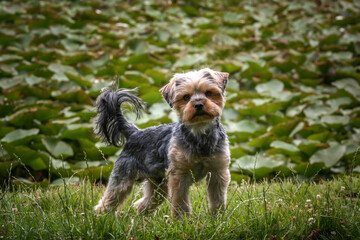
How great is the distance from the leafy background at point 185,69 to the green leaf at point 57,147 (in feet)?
0.05

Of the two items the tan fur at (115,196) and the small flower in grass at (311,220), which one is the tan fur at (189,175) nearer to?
the tan fur at (115,196)

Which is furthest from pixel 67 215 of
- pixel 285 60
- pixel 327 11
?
pixel 327 11

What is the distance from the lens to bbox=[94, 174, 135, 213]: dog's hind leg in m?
3.81

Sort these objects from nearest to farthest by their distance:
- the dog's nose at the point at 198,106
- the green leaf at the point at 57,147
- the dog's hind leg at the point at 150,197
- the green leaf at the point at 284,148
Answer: the dog's nose at the point at 198,106 → the dog's hind leg at the point at 150,197 → the green leaf at the point at 57,147 → the green leaf at the point at 284,148

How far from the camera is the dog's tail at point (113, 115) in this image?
407 centimetres

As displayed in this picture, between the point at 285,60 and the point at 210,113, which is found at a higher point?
the point at 210,113

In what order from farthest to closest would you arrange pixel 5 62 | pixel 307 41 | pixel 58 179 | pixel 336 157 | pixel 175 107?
pixel 307 41 < pixel 5 62 < pixel 336 157 < pixel 58 179 < pixel 175 107

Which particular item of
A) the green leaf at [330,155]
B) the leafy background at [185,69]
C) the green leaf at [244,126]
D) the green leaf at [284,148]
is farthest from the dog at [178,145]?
the green leaf at [244,126]

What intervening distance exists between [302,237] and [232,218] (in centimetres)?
59

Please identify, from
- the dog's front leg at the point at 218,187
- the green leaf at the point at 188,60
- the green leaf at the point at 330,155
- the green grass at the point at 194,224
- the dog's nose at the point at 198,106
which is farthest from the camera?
the green leaf at the point at 188,60

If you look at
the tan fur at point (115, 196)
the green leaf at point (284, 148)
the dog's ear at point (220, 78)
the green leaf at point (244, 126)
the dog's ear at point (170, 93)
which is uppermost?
the dog's ear at point (220, 78)

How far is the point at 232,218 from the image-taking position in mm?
3229

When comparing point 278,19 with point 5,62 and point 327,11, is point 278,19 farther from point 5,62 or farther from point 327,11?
point 5,62

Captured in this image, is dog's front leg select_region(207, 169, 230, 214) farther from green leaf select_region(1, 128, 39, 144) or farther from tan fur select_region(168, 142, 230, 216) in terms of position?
green leaf select_region(1, 128, 39, 144)
